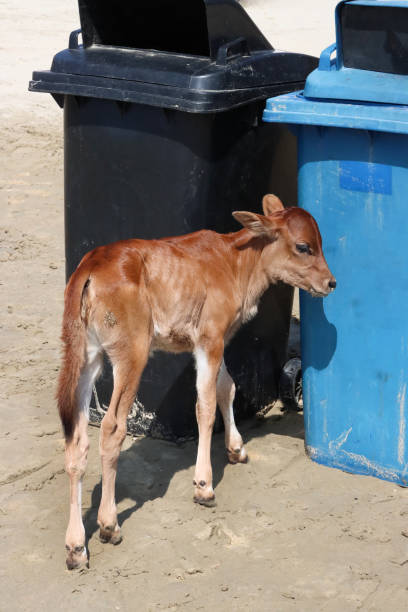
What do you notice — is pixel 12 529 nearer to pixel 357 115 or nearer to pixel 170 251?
pixel 170 251

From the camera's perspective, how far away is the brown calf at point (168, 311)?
411 cm

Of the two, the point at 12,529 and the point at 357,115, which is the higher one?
the point at 357,115

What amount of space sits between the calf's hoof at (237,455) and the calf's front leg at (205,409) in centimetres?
35

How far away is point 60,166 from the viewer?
10.4 metres

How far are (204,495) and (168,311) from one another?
0.93 m

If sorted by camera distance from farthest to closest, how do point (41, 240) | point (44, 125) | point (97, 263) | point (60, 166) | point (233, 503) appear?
point (44, 125)
point (60, 166)
point (41, 240)
point (233, 503)
point (97, 263)

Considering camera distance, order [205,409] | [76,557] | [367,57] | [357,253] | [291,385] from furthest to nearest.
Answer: [291,385], [205,409], [357,253], [367,57], [76,557]

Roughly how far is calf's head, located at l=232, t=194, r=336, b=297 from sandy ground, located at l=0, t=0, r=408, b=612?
1035mm

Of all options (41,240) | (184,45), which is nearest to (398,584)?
(184,45)

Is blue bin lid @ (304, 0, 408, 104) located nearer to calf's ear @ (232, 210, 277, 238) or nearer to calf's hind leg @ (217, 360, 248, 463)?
calf's ear @ (232, 210, 277, 238)

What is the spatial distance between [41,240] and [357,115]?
4911 mm

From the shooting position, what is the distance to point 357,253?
4.42 metres

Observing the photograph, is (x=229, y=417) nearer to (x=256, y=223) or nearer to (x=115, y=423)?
(x=115, y=423)

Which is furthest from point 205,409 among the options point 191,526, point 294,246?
point 294,246
